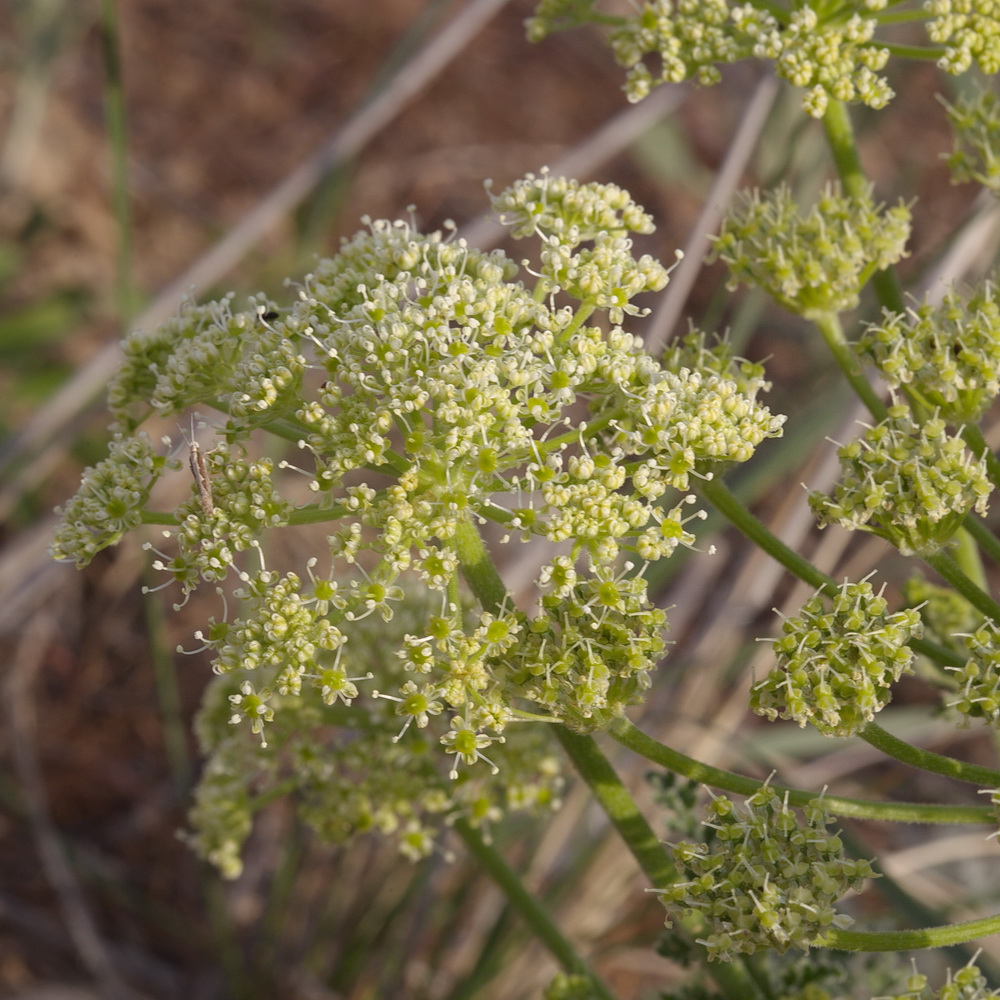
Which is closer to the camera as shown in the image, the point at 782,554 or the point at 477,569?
the point at 477,569

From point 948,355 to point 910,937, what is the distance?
3.25ft

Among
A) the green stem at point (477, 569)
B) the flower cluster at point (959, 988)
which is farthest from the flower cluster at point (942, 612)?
the green stem at point (477, 569)

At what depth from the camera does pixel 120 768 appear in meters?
→ 4.61

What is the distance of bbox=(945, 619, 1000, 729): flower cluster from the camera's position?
5.86 feet

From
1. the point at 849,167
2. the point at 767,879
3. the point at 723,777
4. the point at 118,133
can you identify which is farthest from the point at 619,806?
the point at 118,133

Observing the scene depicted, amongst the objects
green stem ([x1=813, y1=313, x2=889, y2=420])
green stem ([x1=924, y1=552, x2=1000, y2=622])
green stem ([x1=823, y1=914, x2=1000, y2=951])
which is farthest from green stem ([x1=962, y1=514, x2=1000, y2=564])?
green stem ([x1=823, y1=914, x2=1000, y2=951])

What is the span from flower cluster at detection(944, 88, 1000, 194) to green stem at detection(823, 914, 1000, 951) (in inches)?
59.1

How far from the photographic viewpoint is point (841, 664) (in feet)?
5.80

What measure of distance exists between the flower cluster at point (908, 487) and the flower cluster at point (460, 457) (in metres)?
0.18

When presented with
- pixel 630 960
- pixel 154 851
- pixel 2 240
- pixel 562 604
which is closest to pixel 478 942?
pixel 630 960

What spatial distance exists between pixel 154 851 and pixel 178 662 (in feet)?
2.69

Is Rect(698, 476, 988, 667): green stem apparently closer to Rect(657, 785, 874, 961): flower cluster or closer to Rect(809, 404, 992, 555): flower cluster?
Rect(809, 404, 992, 555): flower cluster

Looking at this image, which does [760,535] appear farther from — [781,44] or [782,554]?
[781,44]

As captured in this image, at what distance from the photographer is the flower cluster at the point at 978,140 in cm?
240
